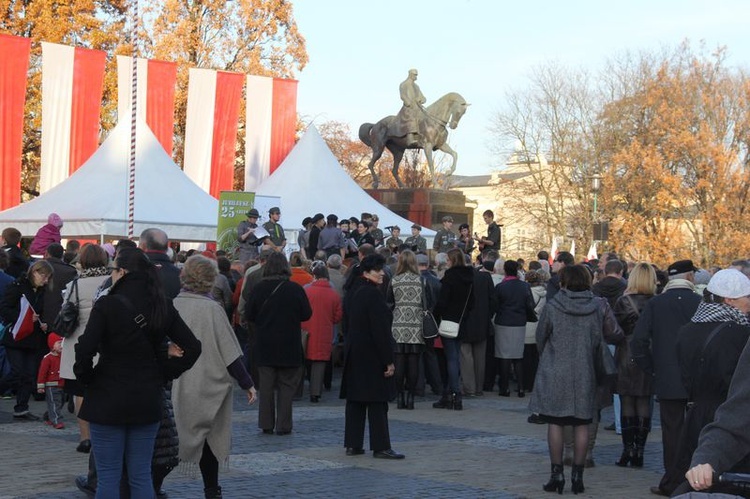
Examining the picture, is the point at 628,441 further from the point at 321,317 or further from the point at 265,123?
the point at 265,123

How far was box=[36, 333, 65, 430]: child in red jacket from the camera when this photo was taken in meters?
11.0

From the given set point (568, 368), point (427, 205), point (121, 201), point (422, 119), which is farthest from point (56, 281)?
point (422, 119)

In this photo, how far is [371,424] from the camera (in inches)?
433

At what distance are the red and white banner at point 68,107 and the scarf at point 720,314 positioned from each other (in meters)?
26.8

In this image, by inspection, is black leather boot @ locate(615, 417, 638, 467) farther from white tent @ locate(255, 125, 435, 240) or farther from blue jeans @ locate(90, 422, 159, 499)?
white tent @ locate(255, 125, 435, 240)

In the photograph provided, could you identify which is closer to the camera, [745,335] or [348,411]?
[745,335]

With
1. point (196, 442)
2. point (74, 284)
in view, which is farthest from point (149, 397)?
point (74, 284)

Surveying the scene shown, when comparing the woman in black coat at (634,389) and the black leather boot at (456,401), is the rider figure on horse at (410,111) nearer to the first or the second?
the black leather boot at (456,401)

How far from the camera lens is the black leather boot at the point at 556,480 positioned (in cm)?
962

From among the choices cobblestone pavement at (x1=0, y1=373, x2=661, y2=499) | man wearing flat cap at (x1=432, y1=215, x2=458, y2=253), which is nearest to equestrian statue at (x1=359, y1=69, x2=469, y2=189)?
man wearing flat cap at (x1=432, y1=215, x2=458, y2=253)

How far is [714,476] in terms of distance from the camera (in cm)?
432

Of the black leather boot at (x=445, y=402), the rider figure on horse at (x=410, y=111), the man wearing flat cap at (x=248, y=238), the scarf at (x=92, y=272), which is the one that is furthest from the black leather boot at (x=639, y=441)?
the rider figure on horse at (x=410, y=111)

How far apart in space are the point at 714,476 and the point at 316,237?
58.0ft

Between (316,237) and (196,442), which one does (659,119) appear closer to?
(316,237)
